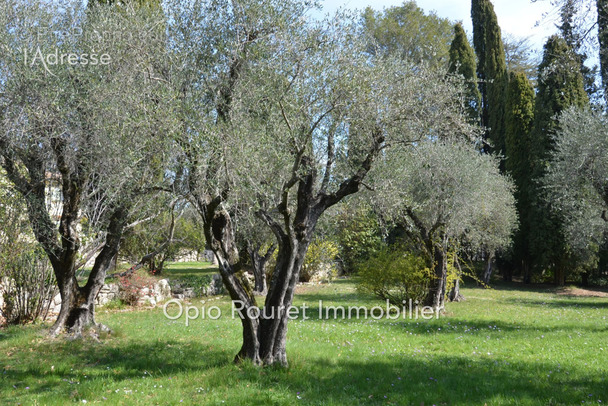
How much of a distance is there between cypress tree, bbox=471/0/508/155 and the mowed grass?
2471 cm

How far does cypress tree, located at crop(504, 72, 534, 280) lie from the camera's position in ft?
97.9

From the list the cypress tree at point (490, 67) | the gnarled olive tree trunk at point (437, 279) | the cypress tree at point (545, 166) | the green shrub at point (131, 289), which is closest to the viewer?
the gnarled olive tree trunk at point (437, 279)

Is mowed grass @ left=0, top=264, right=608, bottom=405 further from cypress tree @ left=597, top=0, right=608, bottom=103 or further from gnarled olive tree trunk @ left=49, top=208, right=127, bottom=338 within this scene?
cypress tree @ left=597, top=0, right=608, bottom=103

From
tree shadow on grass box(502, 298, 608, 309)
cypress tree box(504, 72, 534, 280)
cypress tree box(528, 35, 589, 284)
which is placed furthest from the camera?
cypress tree box(504, 72, 534, 280)

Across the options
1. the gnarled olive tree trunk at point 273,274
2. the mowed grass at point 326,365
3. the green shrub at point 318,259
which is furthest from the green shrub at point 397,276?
the green shrub at point 318,259

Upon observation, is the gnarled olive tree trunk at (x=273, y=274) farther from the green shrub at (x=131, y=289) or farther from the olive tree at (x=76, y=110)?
the green shrub at (x=131, y=289)

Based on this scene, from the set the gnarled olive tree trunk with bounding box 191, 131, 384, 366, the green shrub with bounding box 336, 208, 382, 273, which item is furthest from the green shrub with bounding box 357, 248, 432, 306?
the gnarled olive tree trunk with bounding box 191, 131, 384, 366

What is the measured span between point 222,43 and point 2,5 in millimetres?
4128

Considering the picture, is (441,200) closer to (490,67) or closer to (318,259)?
(318,259)

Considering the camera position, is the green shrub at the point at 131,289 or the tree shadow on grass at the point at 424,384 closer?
the tree shadow on grass at the point at 424,384

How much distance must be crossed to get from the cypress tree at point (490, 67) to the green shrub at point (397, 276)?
2182 cm

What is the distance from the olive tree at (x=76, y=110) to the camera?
23.6 ft

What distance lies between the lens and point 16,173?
8.55m

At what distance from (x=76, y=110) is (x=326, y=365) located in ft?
20.6
